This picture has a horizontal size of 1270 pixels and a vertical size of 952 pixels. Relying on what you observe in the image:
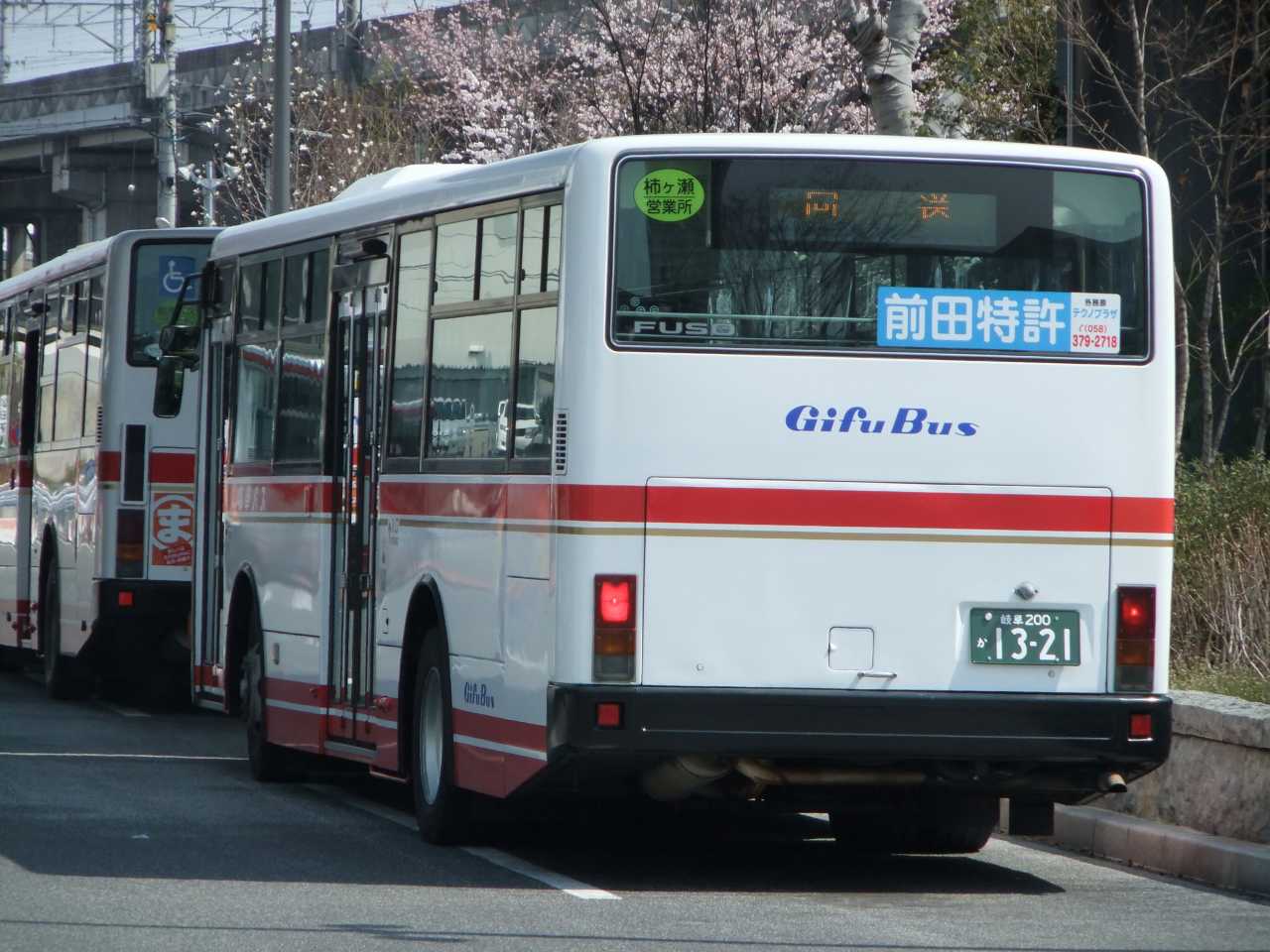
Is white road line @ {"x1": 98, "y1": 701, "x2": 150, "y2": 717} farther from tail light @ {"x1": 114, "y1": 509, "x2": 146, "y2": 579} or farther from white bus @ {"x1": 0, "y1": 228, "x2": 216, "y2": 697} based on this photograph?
tail light @ {"x1": 114, "y1": 509, "x2": 146, "y2": 579}

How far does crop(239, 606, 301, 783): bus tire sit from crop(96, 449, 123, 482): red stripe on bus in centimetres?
480

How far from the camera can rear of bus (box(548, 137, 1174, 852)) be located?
381 inches

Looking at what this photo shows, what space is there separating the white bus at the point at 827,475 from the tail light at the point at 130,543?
28.4 ft

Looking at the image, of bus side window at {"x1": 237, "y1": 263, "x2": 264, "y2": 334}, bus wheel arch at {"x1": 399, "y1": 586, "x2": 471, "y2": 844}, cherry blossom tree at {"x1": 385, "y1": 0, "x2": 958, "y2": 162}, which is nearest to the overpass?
cherry blossom tree at {"x1": 385, "y1": 0, "x2": 958, "y2": 162}

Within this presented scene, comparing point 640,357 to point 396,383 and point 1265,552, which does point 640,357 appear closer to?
point 396,383

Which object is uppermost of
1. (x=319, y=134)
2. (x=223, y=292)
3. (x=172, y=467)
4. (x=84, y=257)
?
(x=319, y=134)

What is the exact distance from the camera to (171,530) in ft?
62.1

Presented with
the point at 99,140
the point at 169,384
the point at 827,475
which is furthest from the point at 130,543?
the point at 99,140

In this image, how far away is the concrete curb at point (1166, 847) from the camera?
10070 millimetres

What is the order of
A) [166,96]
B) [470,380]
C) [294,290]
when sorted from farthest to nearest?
[166,96]
[294,290]
[470,380]

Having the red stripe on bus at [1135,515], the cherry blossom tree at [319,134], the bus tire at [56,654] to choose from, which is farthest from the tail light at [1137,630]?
the cherry blossom tree at [319,134]

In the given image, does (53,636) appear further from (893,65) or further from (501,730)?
(501,730)

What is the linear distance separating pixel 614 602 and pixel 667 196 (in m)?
1.60

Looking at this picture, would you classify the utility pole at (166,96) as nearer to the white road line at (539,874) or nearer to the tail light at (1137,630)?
the white road line at (539,874)
